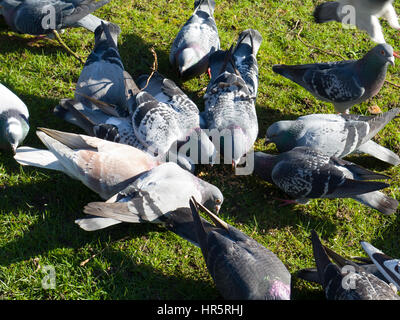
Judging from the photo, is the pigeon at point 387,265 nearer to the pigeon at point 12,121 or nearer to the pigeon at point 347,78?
the pigeon at point 347,78

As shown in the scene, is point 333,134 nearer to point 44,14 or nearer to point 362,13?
point 362,13

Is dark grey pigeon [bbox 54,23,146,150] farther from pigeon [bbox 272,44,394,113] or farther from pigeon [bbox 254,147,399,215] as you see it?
pigeon [bbox 272,44,394,113]

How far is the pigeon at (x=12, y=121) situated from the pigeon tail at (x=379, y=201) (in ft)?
9.54

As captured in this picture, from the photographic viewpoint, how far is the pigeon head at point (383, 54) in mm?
4254

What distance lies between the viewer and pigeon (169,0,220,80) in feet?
14.3

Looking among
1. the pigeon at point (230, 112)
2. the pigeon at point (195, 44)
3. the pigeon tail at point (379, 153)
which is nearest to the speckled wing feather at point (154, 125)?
the pigeon at point (230, 112)

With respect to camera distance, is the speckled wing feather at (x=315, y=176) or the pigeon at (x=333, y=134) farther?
the pigeon at (x=333, y=134)

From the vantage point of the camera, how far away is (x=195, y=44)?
14.7 ft

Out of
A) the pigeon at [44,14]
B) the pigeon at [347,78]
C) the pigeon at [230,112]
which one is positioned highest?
the pigeon at [44,14]

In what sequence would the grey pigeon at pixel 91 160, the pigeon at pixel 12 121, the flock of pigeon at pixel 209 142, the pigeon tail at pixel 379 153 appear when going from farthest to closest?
the pigeon tail at pixel 379 153 < the pigeon at pixel 12 121 < the grey pigeon at pixel 91 160 < the flock of pigeon at pixel 209 142

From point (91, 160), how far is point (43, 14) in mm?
1958

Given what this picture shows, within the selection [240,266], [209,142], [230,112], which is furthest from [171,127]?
[240,266]

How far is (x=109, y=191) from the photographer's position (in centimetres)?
327
